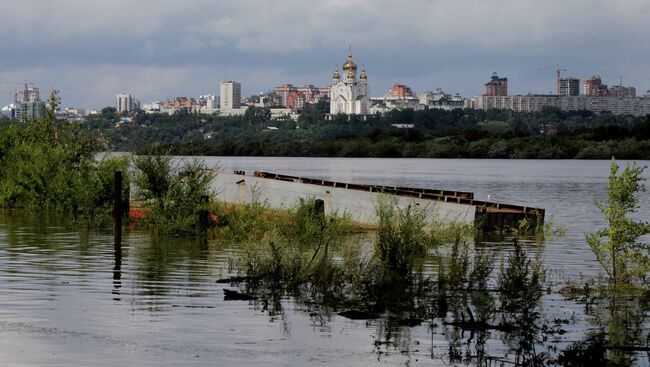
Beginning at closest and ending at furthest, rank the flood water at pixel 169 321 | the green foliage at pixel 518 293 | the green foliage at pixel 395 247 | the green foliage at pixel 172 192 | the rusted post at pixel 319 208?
the flood water at pixel 169 321, the green foliage at pixel 518 293, the green foliage at pixel 395 247, the green foliage at pixel 172 192, the rusted post at pixel 319 208

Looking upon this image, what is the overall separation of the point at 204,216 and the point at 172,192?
73.3 inches

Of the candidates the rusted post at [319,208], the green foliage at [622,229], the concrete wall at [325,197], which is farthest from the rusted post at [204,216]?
the green foliage at [622,229]

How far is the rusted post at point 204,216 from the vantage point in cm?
4503

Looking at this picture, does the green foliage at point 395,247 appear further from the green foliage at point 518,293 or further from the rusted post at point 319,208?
the rusted post at point 319,208

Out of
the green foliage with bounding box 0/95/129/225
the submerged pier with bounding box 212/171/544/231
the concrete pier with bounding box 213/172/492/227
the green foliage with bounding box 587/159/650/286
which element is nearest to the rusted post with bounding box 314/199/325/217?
the concrete pier with bounding box 213/172/492/227

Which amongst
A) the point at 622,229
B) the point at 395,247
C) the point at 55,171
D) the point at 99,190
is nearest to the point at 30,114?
the point at 55,171

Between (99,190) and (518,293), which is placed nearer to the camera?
(518,293)

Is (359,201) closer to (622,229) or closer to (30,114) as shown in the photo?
(622,229)

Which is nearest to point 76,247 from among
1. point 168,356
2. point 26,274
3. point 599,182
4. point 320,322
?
point 26,274

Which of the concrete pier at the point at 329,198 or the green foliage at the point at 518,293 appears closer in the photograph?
the green foliage at the point at 518,293

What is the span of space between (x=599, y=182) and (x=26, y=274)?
9917cm

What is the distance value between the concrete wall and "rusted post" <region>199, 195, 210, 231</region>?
1.97 m

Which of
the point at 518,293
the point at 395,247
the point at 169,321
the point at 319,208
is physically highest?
the point at 319,208

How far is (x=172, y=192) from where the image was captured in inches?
1752
